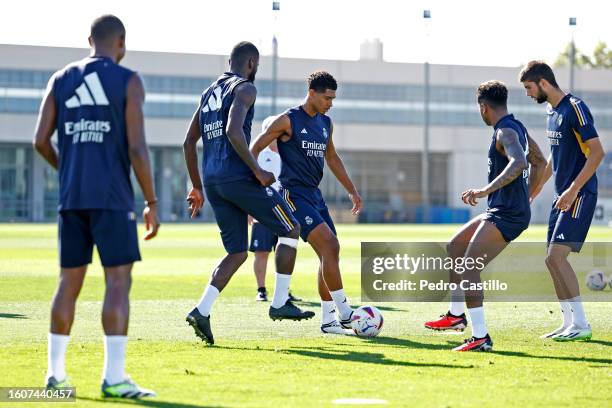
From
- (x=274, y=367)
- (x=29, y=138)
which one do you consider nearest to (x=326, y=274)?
(x=274, y=367)

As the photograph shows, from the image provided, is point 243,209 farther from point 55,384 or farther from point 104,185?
point 55,384

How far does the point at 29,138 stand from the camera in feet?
225

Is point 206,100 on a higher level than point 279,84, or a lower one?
lower

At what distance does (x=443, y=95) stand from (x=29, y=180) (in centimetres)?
2533

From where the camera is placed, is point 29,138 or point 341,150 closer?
point 29,138

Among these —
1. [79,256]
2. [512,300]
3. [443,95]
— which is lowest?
[512,300]

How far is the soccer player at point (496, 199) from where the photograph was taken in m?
9.87

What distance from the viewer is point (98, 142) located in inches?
286

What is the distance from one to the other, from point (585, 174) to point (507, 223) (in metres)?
0.98

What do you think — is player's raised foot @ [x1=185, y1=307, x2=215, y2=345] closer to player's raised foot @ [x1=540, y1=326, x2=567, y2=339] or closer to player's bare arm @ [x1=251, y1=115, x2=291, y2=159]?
player's bare arm @ [x1=251, y1=115, x2=291, y2=159]

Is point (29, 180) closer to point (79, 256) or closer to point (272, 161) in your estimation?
point (272, 161)

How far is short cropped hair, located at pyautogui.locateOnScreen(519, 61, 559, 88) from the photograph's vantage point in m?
10.9

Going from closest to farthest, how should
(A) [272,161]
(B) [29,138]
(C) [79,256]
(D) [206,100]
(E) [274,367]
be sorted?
(C) [79,256] < (E) [274,367] < (D) [206,100] < (A) [272,161] < (B) [29,138]

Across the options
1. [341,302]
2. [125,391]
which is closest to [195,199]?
[341,302]
